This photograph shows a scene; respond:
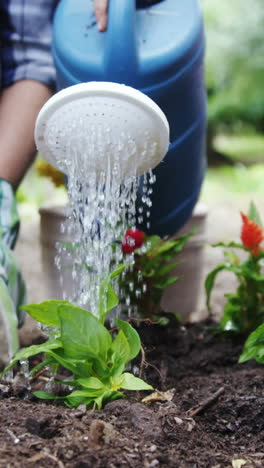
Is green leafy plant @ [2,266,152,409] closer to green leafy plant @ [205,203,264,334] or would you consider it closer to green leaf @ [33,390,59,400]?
A: green leaf @ [33,390,59,400]

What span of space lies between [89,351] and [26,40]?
110cm

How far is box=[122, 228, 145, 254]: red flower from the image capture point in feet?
4.72

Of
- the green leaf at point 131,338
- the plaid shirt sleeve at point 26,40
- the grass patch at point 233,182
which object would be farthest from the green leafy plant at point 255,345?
the grass patch at point 233,182

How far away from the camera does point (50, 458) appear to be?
914 mm

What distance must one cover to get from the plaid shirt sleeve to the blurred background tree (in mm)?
3142

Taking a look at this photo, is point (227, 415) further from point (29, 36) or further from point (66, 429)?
point (29, 36)

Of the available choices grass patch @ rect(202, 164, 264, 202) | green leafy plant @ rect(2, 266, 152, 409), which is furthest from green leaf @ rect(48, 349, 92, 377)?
grass patch @ rect(202, 164, 264, 202)

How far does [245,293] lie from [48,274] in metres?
0.63

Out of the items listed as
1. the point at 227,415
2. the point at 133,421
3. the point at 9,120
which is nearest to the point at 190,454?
the point at 133,421

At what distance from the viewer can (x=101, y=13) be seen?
141 cm

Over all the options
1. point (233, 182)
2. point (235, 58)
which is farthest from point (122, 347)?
point (235, 58)

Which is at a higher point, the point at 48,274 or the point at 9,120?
the point at 9,120

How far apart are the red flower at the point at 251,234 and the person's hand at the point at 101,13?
558 mm

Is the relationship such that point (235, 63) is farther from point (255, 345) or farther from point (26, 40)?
point (255, 345)
